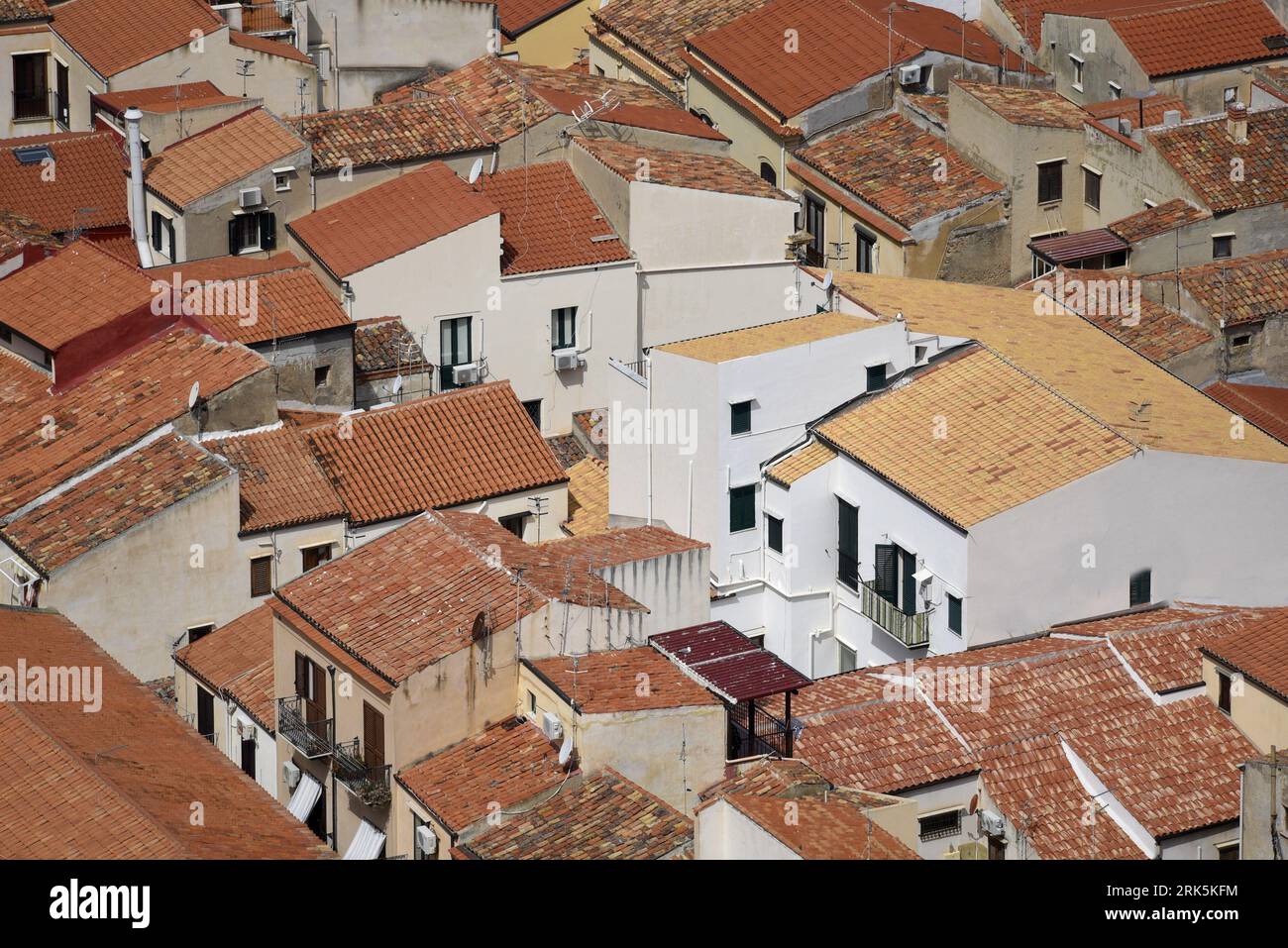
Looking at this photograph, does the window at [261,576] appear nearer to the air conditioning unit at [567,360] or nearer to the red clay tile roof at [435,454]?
the red clay tile roof at [435,454]

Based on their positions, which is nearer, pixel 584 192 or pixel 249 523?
pixel 249 523

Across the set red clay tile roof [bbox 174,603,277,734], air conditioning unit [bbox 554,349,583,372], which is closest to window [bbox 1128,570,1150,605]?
red clay tile roof [bbox 174,603,277,734]

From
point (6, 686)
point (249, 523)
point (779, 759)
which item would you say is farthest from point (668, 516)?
point (6, 686)

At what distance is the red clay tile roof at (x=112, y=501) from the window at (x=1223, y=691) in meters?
16.0

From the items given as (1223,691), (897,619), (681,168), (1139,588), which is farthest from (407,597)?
(681,168)

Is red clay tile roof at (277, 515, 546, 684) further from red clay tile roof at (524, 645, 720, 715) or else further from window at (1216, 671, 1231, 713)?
window at (1216, 671, 1231, 713)

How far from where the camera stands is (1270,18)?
183 feet

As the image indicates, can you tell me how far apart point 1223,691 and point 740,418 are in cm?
948

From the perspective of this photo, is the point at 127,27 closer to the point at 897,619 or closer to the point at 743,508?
the point at 743,508

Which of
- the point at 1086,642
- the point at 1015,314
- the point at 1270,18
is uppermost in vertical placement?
the point at 1270,18

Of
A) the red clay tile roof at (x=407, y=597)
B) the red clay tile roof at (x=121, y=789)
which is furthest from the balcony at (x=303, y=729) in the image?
the red clay tile roof at (x=121, y=789)
